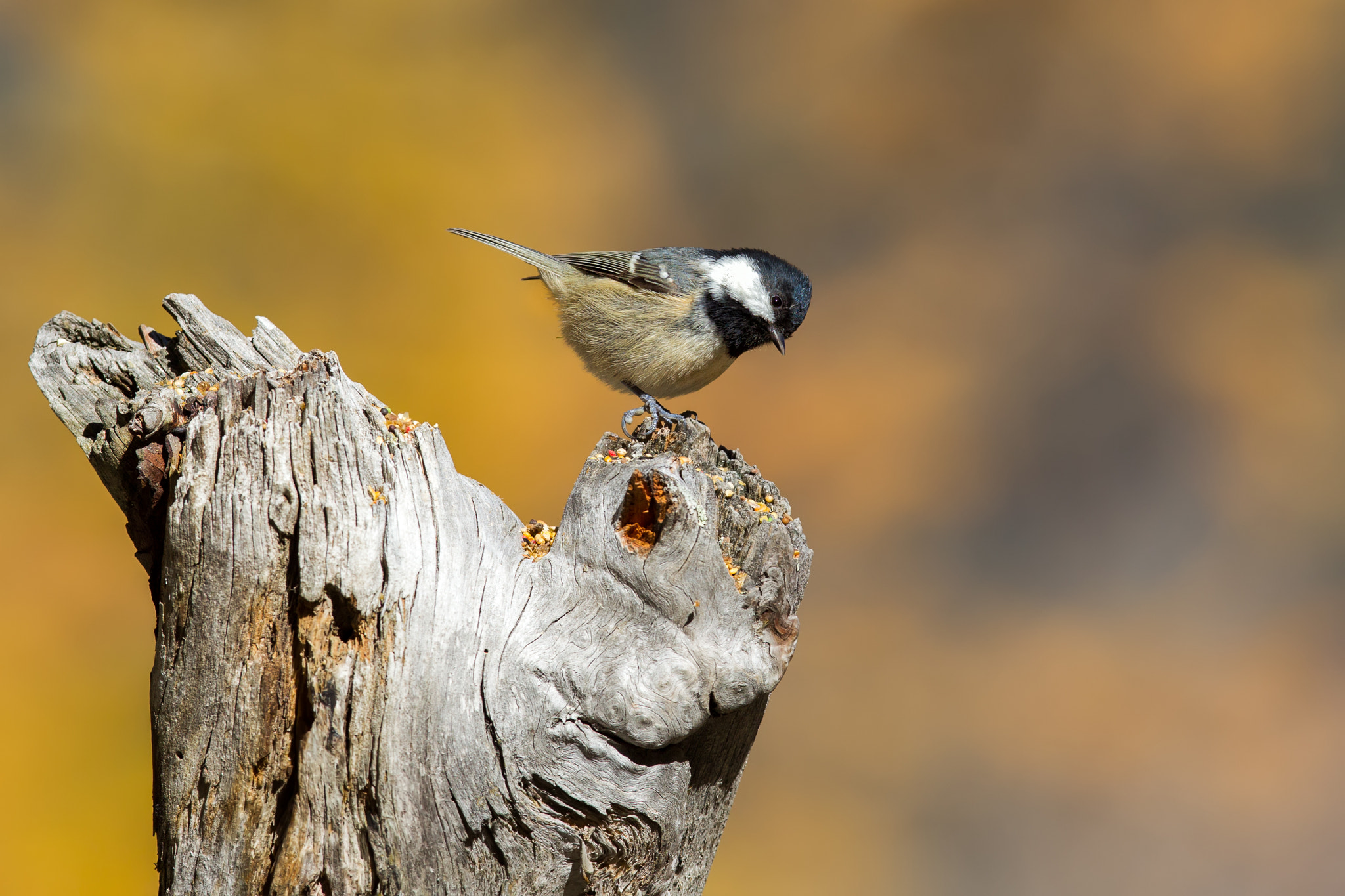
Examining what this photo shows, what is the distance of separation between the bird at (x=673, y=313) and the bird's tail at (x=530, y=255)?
2 centimetres

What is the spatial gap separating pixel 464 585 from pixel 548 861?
621 mm

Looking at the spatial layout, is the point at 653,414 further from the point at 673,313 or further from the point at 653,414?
the point at 673,313

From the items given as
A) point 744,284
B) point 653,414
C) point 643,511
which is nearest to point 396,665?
point 643,511

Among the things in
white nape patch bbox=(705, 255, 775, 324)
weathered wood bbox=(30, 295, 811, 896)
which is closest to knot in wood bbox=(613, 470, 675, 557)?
weathered wood bbox=(30, 295, 811, 896)

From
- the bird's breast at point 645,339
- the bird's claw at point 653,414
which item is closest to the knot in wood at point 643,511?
the bird's claw at point 653,414

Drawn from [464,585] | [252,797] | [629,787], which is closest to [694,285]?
[464,585]

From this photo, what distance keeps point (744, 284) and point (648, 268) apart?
1.35 feet

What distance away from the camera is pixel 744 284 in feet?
11.6

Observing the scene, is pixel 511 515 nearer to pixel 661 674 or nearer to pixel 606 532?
pixel 606 532

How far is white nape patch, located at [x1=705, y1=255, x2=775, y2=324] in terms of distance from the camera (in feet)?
11.5

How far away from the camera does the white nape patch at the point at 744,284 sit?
351 cm

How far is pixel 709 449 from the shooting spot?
2.46 meters

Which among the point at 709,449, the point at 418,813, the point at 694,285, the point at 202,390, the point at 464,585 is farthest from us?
the point at 694,285

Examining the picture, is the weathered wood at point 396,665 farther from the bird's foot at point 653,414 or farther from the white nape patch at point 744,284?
the white nape patch at point 744,284
